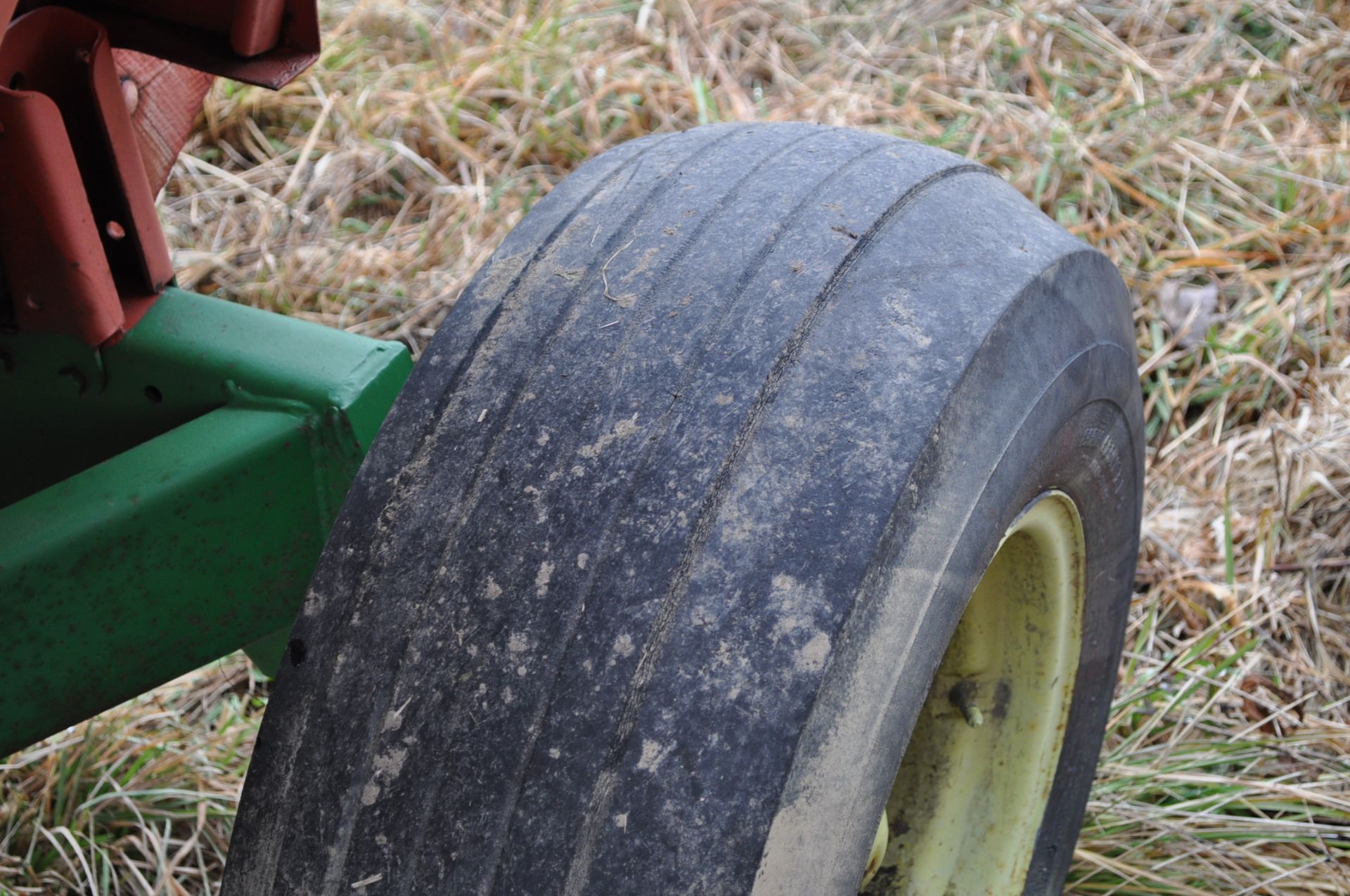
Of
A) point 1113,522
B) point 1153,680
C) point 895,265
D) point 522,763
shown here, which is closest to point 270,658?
point 522,763

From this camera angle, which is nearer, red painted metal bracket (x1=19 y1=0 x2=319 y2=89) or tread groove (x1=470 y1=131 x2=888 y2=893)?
tread groove (x1=470 y1=131 x2=888 y2=893)

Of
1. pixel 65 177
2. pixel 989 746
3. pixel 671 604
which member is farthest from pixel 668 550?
pixel 989 746

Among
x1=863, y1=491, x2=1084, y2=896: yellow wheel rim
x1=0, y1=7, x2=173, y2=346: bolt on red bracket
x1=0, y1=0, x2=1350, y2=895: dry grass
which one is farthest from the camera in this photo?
x1=0, y1=0, x2=1350, y2=895: dry grass

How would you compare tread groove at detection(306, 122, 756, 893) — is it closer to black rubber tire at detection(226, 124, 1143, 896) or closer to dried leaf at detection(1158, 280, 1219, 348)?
black rubber tire at detection(226, 124, 1143, 896)

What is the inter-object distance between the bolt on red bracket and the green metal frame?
0.25 feet

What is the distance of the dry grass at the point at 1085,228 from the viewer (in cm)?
179

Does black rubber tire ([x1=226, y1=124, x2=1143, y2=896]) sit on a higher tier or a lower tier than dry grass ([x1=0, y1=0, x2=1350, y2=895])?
higher

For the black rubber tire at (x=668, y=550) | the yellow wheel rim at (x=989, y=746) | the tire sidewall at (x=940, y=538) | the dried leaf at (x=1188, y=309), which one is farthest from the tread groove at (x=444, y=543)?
the dried leaf at (x=1188, y=309)

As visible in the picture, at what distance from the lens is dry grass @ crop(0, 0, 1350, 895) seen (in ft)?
5.88

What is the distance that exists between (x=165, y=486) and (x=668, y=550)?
47 cm

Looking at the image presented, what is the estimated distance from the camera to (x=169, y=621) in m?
1.07

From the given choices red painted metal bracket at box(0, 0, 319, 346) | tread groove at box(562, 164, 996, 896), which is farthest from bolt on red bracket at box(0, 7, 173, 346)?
tread groove at box(562, 164, 996, 896)

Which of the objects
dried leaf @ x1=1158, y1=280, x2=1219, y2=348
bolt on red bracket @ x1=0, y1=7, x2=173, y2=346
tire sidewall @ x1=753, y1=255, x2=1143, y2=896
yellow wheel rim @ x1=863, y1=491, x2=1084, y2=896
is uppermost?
bolt on red bracket @ x1=0, y1=7, x2=173, y2=346

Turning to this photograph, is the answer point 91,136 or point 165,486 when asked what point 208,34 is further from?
point 165,486
